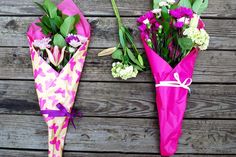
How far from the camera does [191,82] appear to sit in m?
1.30

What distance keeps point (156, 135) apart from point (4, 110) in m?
0.68

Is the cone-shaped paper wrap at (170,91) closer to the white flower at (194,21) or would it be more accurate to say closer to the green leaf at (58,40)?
the white flower at (194,21)

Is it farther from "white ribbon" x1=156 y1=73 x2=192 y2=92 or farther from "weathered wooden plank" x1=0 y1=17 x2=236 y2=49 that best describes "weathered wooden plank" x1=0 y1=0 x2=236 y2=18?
"white ribbon" x1=156 y1=73 x2=192 y2=92

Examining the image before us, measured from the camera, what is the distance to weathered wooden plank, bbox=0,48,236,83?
132 centimetres

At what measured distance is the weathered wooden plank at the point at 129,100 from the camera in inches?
51.8

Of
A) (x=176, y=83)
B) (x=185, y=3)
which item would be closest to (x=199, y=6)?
(x=185, y=3)

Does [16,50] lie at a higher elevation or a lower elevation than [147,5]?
lower

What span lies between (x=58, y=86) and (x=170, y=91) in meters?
0.46

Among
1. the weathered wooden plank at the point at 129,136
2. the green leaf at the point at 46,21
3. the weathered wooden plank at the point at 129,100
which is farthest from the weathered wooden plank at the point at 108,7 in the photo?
the weathered wooden plank at the point at 129,136

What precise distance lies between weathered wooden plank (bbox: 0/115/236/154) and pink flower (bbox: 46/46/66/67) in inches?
10.8

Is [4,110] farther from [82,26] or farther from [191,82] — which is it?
[191,82]

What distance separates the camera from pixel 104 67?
133 cm

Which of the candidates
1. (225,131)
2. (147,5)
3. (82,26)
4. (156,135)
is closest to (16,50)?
(82,26)

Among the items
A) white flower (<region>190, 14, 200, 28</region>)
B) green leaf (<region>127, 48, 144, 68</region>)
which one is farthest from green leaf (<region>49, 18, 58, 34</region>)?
white flower (<region>190, 14, 200, 28</region>)
